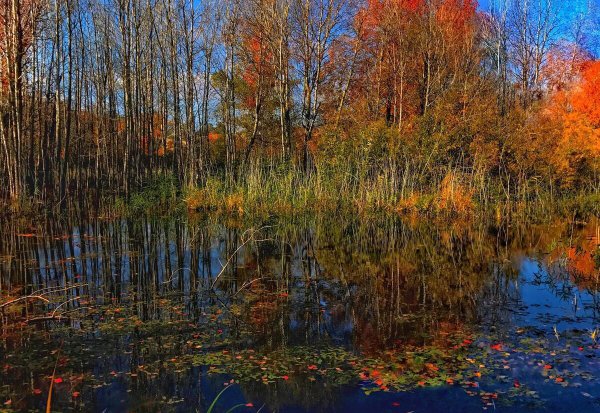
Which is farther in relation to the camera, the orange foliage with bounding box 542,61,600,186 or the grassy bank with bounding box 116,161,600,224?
the orange foliage with bounding box 542,61,600,186

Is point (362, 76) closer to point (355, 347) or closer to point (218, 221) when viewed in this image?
point (218, 221)

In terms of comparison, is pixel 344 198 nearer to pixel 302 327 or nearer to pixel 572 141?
pixel 302 327

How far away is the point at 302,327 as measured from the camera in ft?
14.0

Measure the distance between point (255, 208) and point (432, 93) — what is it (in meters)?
10.9

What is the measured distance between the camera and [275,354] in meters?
3.64

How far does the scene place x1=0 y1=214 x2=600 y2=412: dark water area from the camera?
3004 mm

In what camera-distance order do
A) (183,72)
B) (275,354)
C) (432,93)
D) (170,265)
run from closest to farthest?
(275,354) → (170,265) → (432,93) → (183,72)

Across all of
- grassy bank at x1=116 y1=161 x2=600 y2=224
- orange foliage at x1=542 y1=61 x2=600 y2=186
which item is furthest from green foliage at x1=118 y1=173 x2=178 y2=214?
orange foliage at x1=542 y1=61 x2=600 y2=186

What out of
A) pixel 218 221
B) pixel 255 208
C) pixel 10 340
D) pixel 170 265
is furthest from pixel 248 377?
pixel 255 208

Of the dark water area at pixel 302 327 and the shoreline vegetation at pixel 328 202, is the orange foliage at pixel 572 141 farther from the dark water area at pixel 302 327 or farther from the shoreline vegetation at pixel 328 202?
the dark water area at pixel 302 327

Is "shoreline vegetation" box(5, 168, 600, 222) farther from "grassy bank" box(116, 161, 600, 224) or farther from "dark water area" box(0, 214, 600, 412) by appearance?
"dark water area" box(0, 214, 600, 412)

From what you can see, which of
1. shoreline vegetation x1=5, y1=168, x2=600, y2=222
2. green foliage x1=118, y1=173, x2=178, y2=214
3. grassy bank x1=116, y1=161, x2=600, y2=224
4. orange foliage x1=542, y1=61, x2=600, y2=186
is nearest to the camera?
shoreline vegetation x1=5, y1=168, x2=600, y2=222

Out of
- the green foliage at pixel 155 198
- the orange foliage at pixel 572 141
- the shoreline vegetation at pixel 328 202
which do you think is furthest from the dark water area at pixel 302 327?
the orange foliage at pixel 572 141

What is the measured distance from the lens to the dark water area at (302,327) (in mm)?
3004
